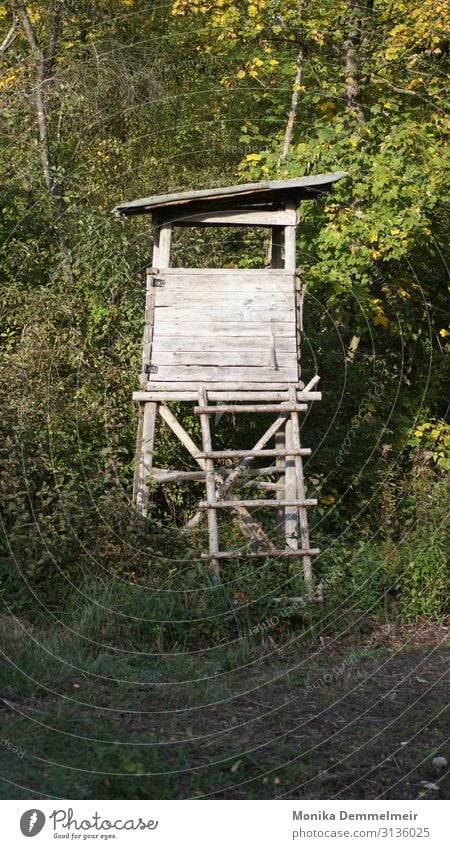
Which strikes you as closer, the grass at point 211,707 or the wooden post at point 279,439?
the grass at point 211,707

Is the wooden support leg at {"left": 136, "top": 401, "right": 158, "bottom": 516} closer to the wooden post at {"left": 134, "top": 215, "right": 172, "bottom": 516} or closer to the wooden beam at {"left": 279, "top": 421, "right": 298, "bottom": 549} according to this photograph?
the wooden post at {"left": 134, "top": 215, "right": 172, "bottom": 516}

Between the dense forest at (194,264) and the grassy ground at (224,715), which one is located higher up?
the dense forest at (194,264)

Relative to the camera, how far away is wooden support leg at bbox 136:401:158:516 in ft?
34.1

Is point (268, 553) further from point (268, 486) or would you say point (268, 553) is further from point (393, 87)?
point (393, 87)

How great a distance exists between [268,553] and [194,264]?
4.90 meters

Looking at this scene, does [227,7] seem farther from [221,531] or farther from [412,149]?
[221,531]

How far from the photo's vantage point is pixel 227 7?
15.6 metres

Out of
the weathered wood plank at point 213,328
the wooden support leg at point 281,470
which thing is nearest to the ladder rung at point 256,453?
the wooden support leg at point 281,470

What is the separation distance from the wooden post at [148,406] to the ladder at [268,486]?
574mm

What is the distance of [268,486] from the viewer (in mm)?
10914

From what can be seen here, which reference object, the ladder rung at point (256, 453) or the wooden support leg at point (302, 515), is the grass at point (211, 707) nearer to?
the wooden support leg at point (302, 515)

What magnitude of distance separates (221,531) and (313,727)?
158 inches

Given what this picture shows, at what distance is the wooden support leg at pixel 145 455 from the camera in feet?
34.1

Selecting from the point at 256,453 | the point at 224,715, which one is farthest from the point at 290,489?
the point at 224,715
